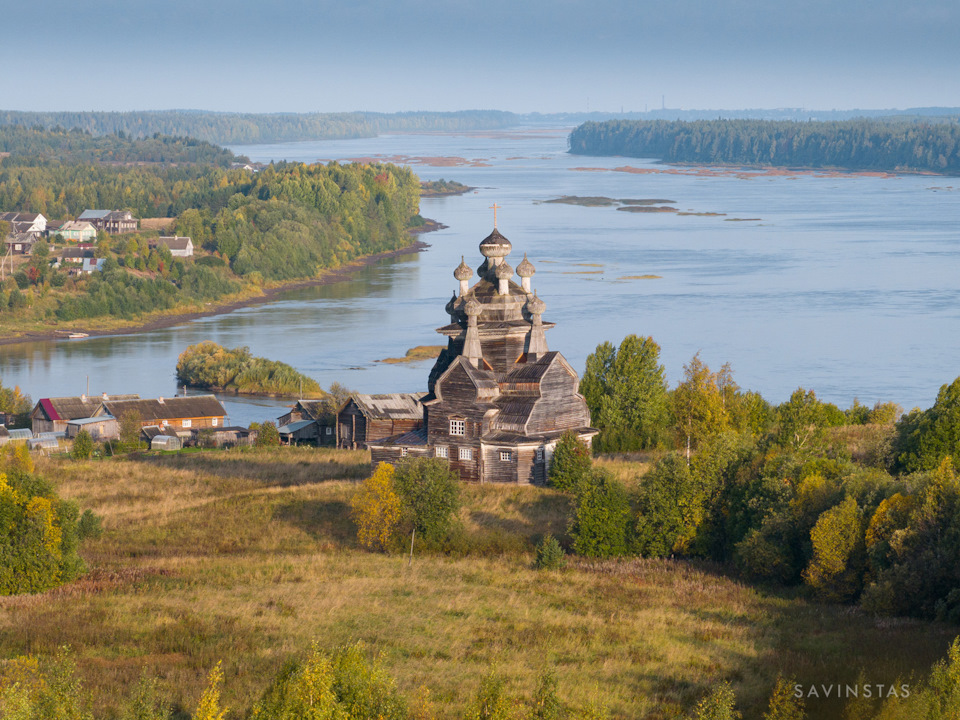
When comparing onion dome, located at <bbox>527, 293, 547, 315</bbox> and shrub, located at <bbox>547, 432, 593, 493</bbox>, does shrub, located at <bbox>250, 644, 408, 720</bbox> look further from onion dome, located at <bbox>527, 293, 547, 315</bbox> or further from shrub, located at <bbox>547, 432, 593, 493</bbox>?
onion dome, located at <bbox>527, 293, 547, 315</bbox>

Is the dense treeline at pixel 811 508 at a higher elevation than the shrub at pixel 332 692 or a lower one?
lower

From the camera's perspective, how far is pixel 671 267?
3691 inches

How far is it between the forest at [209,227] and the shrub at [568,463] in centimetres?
6024

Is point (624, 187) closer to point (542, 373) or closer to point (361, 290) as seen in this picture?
point (361, 290)

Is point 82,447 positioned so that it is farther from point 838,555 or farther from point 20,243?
point 20,243

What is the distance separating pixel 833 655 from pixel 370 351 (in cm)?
4938

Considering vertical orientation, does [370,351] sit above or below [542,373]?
below

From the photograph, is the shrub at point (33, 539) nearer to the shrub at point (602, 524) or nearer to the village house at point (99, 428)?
the shrub at point (602, 524)

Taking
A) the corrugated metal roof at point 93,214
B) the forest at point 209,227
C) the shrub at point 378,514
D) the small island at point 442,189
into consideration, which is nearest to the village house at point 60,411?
the shrub at point 378,514

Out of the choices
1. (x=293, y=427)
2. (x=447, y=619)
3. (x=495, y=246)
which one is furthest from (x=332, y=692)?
(x=293, y=427)

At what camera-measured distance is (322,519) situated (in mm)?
27609

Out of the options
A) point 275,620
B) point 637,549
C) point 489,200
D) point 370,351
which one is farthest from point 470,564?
point 489,200

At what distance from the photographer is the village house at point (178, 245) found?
10131cm

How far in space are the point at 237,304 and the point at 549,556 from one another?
7017 cm
